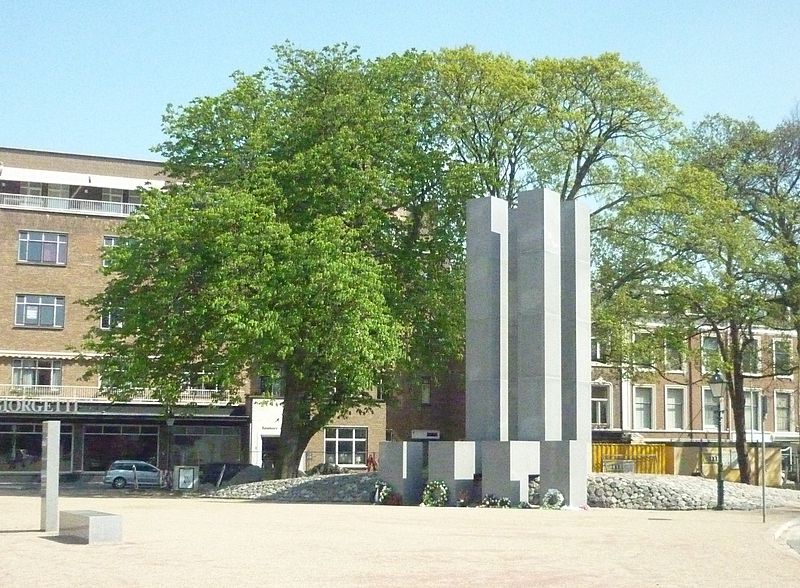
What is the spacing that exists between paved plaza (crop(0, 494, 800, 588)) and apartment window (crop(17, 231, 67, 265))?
3811 cm

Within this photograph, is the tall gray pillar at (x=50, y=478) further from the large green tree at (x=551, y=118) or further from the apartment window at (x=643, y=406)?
the apartment window at (x=643, y=406)

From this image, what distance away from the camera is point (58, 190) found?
231 feet

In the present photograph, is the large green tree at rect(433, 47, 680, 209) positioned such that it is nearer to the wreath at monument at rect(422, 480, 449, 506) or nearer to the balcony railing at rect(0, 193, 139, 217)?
the wreath at monument at rect(422, 480, 449, 506)

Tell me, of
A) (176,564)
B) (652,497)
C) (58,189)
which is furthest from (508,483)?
(58,189)

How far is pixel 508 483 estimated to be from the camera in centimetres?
3148

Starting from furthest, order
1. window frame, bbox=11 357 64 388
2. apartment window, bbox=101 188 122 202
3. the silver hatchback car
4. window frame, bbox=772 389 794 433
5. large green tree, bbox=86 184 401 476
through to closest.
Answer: window frame, bbox=772 389 794 433 → apartment window, bbox=101 188 122 202 → window frame, bbox=11 357 64 388 → the silver hatchback car → large green tree, bbox=86 184 401 476

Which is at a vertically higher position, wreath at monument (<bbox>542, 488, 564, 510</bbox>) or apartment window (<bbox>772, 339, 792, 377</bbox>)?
apartment window (<bbox>772, 339, 792, 377</bbox>)

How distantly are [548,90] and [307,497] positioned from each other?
19192mm

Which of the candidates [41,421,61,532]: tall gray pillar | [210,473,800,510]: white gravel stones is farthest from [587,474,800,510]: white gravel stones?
[41,421,61,532]: tall gray pillar

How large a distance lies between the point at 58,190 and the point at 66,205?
5.22 metres

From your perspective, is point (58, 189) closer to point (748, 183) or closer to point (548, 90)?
point (548, 90)

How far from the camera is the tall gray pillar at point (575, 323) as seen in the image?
34531 millimetres

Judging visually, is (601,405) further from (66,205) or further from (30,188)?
(30,188)

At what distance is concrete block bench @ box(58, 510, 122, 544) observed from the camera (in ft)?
59.7
